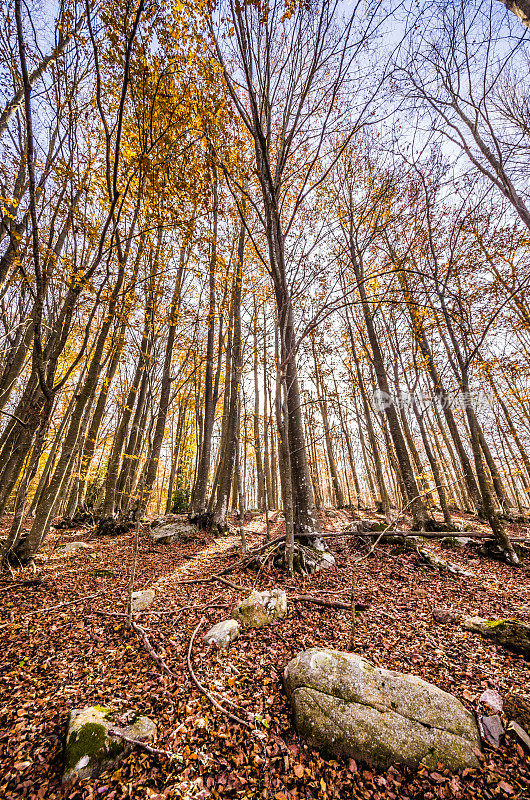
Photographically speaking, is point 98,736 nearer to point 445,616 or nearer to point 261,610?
point 261,610

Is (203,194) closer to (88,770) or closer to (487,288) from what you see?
(88,770)

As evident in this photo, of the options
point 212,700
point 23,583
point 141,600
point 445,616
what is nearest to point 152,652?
point 212,700

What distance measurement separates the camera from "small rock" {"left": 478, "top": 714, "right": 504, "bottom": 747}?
6.78 feet

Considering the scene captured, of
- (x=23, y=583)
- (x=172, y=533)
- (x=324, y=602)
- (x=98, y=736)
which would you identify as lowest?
(x=98, y=736)

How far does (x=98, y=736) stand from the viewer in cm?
209

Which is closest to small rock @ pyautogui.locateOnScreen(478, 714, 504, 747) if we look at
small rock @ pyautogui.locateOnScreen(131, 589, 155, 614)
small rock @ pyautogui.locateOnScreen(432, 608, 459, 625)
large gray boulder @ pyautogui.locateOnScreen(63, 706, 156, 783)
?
small rock @ pyautogui.locateOnScreen(432, 608, 459, 625)

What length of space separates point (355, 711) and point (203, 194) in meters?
8.27

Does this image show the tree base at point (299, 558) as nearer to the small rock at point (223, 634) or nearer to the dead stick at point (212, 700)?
the small rock at point (223, 634)

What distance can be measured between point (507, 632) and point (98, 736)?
4.11 m

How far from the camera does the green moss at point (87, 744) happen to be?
6.54 ft

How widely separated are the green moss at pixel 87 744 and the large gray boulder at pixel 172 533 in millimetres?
6189

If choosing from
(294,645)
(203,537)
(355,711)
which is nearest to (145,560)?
(203,537)

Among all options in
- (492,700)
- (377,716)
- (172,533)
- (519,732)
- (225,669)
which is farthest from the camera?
(172,533)

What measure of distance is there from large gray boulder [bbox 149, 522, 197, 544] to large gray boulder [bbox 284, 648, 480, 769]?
6.34m
